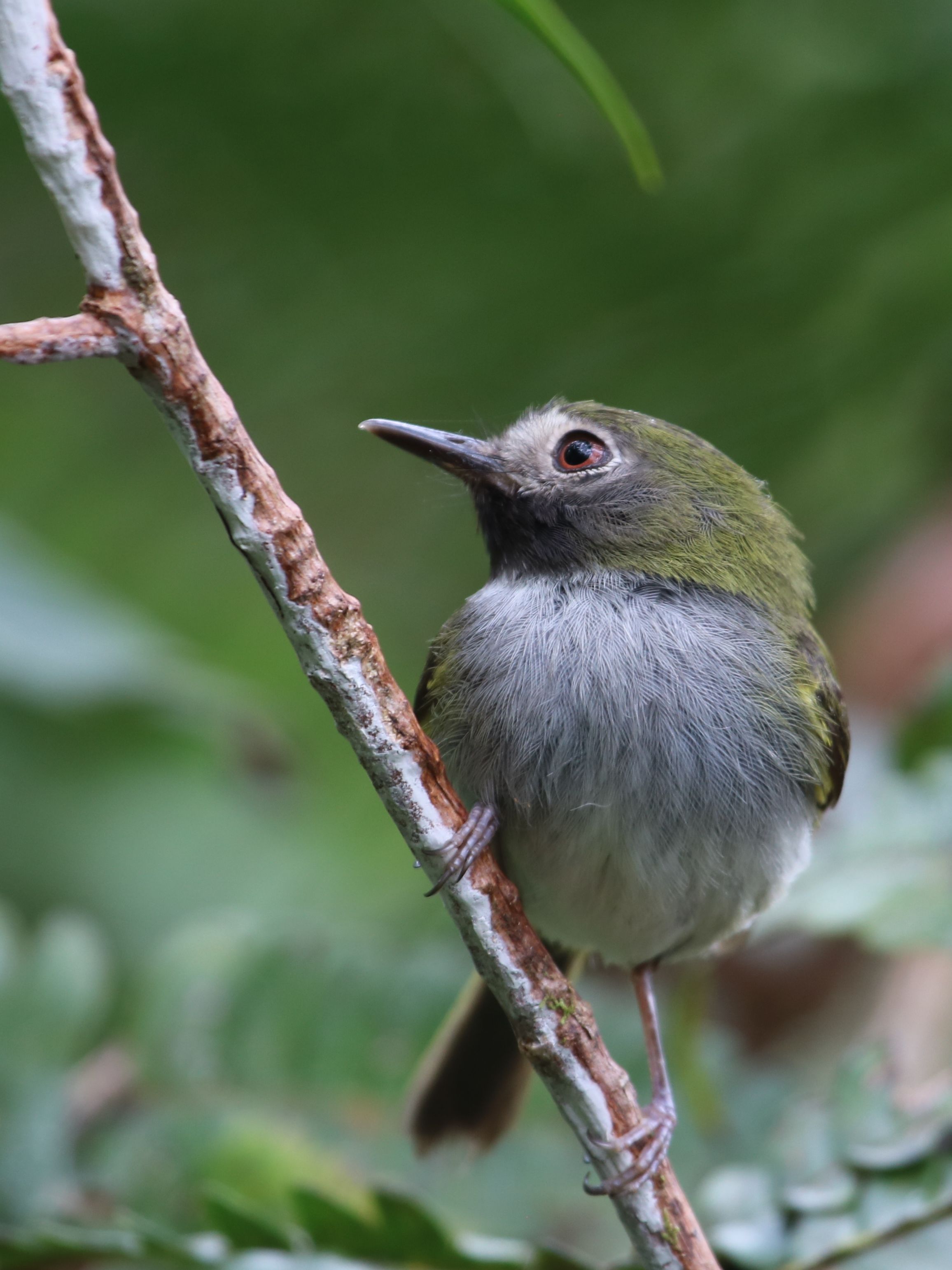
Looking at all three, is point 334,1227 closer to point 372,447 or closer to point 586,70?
point 586,70

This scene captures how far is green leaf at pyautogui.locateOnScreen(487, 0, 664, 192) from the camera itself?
4.50ft

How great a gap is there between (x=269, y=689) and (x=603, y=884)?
11.7 ft

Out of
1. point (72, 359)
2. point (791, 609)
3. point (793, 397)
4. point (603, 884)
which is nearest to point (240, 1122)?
point (603, 884)

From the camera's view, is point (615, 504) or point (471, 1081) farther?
point (471, 1081)

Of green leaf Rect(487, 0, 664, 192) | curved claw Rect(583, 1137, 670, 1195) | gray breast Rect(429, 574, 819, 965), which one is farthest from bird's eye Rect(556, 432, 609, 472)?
curved claw Rect(583, 1137, 670, 1195)

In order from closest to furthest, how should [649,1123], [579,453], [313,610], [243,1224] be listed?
[313,610] → [649,1123] → [243,1224] → [579,453]

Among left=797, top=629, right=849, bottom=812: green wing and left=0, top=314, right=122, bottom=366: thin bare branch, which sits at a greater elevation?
left=0, top=314, right=122, bottom=366: thin bare branch

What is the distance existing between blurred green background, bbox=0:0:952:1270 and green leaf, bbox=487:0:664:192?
4.93 ft

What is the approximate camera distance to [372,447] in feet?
17.4

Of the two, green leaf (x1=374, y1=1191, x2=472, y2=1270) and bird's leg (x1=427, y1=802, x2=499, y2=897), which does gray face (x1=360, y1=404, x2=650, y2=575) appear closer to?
bird's leg (x1=427, y1=802, x2=499, y2=897)

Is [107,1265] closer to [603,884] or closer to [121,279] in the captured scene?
[603,884]

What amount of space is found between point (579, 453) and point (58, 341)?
1.52m

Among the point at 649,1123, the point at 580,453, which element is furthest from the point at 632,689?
the point at 649,1123

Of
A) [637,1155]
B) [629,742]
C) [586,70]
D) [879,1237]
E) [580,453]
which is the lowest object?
[879,1237]
